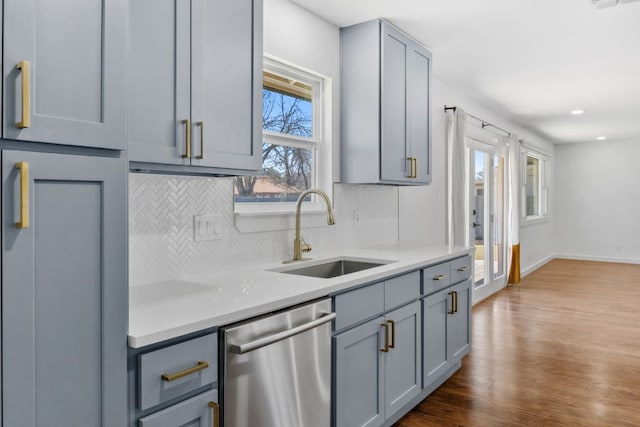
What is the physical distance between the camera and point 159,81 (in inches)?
64.0

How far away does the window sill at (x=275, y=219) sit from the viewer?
2.41 m

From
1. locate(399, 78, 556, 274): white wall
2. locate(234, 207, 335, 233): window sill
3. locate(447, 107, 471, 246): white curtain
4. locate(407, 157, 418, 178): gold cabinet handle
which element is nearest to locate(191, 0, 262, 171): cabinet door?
locate(234, 207, 335, 233): window sill

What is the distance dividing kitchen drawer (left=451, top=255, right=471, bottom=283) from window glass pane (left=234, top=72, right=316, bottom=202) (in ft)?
3.67

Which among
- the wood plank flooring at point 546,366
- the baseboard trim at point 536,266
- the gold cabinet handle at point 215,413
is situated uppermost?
the gold cabinet handle at point 215,413

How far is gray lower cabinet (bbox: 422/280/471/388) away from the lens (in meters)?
2.73

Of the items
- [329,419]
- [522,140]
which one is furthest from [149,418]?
[522,140]

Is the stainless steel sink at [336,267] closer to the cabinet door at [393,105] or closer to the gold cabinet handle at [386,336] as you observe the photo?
the gold cabinet handle at [386,336]

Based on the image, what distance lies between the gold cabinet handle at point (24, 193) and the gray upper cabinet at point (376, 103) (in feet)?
7.37

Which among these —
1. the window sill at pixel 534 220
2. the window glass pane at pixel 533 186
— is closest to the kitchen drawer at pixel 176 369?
the window sill at pixel 534 220

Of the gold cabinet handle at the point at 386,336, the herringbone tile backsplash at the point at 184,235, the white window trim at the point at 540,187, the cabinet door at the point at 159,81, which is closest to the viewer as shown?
the cabinet door at the point at 159,81

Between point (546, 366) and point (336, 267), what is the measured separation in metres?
1.90

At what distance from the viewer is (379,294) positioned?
225 cm

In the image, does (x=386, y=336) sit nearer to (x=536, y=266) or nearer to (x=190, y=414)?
(x=190, y=414)

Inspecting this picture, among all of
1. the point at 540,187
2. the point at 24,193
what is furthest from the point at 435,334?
the point at 540,187
